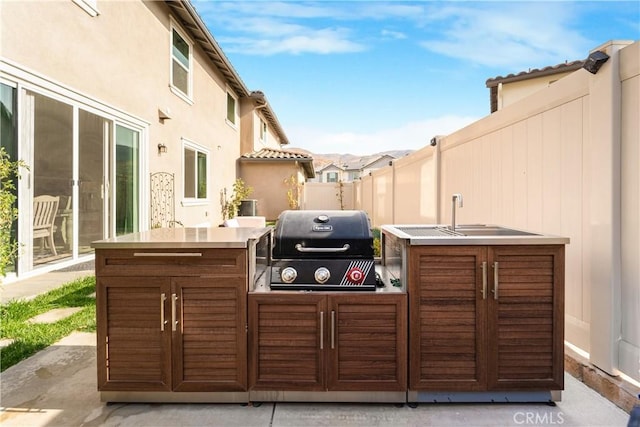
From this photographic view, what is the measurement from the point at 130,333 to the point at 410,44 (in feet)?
39.3

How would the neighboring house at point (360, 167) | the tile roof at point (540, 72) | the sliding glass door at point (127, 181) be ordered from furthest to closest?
the neighboring house at point (360, 167), the tile roof at point (540, 72), the sliding glass door at point (127, 181)

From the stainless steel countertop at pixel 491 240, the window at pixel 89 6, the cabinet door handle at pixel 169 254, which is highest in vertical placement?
the window at pixel 89 6

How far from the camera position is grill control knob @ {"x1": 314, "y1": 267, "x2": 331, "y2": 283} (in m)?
2.42

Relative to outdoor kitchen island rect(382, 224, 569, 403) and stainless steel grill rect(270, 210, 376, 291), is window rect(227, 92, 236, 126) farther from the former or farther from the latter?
outdoor kitchen island rect(382, 224, 569, 403)

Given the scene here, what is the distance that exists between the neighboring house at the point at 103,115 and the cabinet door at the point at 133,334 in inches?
102

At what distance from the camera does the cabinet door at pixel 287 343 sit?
2338 mm

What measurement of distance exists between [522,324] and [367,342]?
965 millimetres

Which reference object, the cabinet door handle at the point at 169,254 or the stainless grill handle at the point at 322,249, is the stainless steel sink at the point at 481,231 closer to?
the stainless grill handle at the point at 322,249

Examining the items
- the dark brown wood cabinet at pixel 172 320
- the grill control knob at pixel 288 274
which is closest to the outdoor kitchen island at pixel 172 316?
the dark brown wood cabinet at pixel 172 320

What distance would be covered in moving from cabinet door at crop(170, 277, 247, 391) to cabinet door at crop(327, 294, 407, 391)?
0.57m

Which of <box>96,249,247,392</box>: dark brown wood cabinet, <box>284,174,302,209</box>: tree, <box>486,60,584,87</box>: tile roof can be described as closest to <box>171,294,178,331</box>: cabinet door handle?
<box>96,249,247,392</box>: dark brown wood cabinet

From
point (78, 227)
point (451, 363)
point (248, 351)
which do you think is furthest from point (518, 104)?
point (78, 227)

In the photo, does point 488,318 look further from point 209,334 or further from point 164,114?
point 164,114
